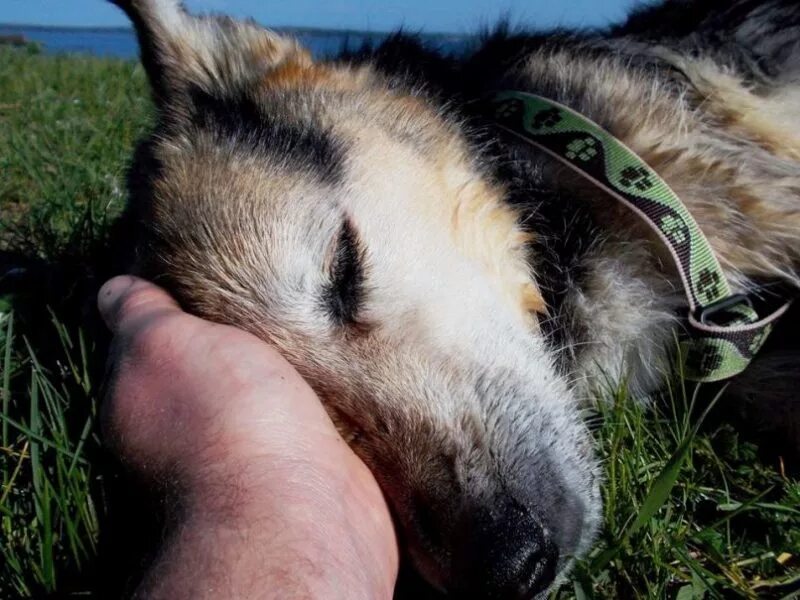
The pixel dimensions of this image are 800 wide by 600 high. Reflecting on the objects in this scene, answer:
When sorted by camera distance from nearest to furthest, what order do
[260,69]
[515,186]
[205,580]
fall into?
1. [205,580]
2. [515,186]
3. [260,69]

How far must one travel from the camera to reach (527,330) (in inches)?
77.2

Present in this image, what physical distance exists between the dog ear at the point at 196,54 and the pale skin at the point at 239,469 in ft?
2.84

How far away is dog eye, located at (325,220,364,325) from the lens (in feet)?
6.07

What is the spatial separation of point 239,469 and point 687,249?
1.30 metres

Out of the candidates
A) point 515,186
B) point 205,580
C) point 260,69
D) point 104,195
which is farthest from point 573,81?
point 104,195

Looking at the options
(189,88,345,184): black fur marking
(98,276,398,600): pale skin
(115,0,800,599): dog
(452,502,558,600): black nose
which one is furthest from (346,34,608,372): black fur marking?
(98,276,398,600): pale skin

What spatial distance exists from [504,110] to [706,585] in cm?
137

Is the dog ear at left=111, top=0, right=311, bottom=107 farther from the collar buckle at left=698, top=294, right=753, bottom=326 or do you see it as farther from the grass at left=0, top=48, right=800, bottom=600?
the collar buckle at left=698, top=294, right=753, bottom=326

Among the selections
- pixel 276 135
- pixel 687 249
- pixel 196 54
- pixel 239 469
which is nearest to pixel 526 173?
pixel 687 249

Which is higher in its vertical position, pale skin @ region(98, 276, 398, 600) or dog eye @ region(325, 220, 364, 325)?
dog eye @ region(325, 220, 364, 325)

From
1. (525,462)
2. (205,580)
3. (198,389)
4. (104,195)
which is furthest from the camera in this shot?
(104,195)

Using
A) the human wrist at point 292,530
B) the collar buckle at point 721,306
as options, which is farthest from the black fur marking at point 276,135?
the collar buckle at point 721,306

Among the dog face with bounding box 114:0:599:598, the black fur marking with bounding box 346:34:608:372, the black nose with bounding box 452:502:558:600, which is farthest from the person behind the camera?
the black fur marking with bounding box 346:34:608:372

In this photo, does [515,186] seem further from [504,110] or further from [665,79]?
[665,79]
